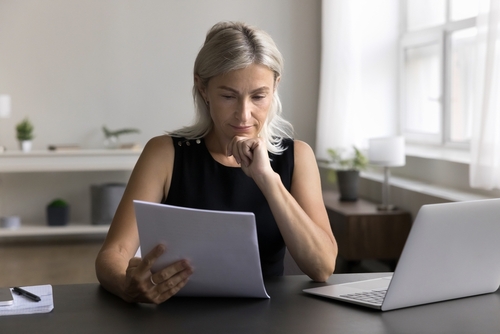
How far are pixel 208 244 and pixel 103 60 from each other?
478 cm

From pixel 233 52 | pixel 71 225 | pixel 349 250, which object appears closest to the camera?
pixel 233 52

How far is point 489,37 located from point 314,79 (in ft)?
9.96

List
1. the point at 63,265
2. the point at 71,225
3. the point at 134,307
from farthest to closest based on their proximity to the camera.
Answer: the point at 71,225
the point at 63,265
the point at 134,307

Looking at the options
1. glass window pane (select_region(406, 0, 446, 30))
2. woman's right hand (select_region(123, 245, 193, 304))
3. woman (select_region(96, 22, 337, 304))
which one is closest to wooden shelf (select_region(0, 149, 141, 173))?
glass window pane (select_region(406, 0, 446, 30))

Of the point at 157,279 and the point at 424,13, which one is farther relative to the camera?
the point at 424,13

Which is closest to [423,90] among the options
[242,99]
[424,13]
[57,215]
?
[424,13]

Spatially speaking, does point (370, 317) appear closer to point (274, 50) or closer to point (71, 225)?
point (274, 50)

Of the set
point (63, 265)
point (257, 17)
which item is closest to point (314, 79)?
point (257, 17)

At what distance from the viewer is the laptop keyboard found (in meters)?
1.36

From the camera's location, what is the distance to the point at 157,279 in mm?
1357

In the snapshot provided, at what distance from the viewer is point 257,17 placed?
605 centimetres

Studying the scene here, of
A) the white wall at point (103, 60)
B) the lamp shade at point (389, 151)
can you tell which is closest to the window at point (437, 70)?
the lamp shade at point (389, 151)

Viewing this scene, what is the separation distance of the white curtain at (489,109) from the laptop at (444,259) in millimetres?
1848

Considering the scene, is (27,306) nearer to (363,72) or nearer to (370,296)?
(370,296)
